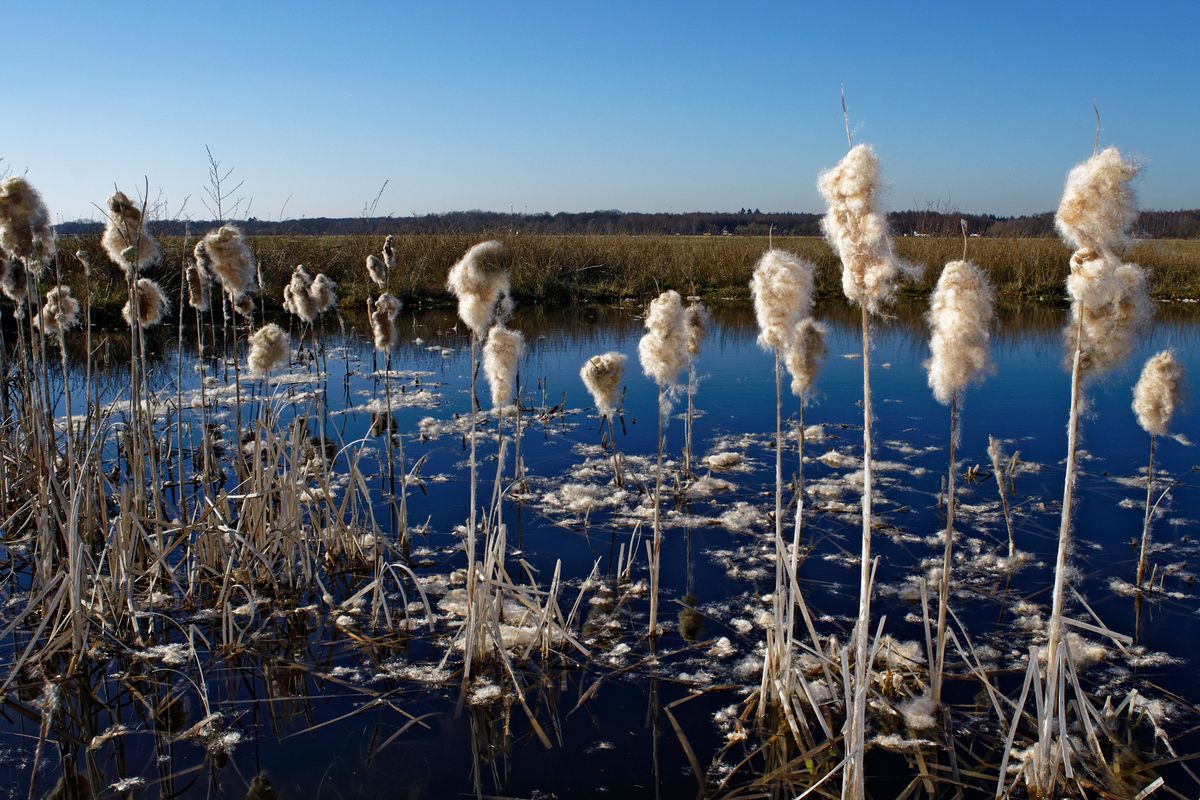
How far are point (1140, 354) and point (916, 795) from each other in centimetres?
1057

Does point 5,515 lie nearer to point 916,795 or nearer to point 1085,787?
point 916,795

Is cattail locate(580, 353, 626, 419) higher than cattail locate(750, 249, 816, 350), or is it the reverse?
cattail locate(750, 249, 816, 350)

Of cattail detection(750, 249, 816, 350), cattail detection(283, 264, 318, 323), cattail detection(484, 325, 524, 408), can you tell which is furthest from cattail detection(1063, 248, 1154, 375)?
cattail detection(283, 264, 318, 323)

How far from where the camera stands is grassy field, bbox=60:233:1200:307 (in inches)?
749

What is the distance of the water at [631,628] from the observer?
298cm

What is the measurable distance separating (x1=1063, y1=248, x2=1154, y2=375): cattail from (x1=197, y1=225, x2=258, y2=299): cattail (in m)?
3.81

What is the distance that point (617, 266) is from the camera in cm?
2133

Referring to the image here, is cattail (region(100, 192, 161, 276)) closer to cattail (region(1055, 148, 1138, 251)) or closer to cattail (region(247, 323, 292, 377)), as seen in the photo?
cattail (region(247, 323, 292, 377))

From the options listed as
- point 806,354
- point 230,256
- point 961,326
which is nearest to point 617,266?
point 806,354

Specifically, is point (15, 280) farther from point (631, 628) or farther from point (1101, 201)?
point (1101, 201)

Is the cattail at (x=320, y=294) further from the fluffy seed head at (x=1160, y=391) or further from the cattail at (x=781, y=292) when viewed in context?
the fluffy seed head at (x=1160, y=391)

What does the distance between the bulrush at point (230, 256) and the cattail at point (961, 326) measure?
343 cm

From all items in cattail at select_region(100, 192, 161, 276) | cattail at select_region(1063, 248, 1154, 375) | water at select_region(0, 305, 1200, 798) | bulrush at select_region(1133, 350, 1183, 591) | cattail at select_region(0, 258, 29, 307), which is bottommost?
water at select_region(0, 305, 1200, 798)

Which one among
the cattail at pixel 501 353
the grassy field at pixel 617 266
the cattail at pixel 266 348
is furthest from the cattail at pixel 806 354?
the grassy field at pixel 617 266
